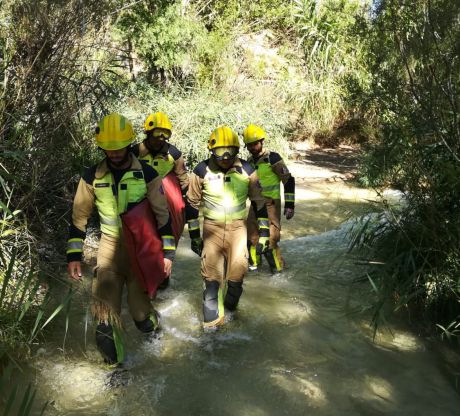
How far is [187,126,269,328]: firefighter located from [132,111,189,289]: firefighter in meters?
0.76

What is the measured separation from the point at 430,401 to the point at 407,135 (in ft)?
7.90

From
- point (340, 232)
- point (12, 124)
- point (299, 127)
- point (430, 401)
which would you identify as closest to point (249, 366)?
point (430, 401)

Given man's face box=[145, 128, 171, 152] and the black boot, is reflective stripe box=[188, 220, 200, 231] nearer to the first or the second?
man's face box=[145, 128, 171, 152]

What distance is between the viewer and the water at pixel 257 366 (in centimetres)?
352

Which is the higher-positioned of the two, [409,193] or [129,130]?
[129,130]

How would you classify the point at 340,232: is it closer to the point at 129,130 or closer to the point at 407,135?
the point at 407,135

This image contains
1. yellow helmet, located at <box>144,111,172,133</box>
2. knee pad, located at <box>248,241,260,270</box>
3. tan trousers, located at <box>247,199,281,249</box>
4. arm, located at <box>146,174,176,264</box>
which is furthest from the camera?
knee pad, located at <box>248,241,260,270</box>

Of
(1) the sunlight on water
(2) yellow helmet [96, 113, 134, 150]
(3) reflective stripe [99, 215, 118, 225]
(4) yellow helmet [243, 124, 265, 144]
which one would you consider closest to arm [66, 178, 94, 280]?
(3) reflective stripe [99, 215, 118, 225]

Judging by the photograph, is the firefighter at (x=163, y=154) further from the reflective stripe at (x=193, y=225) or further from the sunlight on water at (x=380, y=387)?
the sunlight on water at (x=380, y=387)

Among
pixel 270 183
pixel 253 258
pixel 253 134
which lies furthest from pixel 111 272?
pixel 253 258

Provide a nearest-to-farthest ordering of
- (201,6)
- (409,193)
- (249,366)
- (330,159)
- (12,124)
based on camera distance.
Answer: (249,366) → (12,124) → (409,193) → (330,159) → (201,6)

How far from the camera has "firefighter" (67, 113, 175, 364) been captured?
355 cm

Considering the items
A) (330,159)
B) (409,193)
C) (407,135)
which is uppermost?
(407,135)

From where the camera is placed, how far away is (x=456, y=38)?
4.16m
